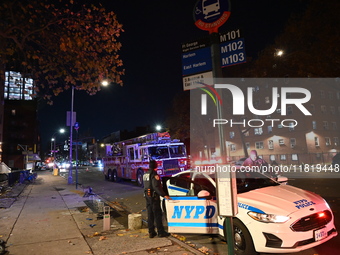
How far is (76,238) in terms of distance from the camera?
20.3ft

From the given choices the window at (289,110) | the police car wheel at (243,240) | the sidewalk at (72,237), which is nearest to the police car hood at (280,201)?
the police car wheel at (243,240)

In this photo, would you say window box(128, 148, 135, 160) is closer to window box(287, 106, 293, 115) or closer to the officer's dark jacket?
the officer's dark jacket

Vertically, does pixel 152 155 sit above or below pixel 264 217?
above

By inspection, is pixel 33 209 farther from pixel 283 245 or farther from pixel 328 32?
pixel 328 32

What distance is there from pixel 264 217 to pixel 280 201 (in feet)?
1.53

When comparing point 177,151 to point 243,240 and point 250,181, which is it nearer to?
point 250,181

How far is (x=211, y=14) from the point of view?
4.15 m

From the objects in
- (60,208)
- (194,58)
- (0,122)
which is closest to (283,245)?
(194,58)

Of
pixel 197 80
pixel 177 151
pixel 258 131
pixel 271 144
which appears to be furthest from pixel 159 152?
pixel 258 131

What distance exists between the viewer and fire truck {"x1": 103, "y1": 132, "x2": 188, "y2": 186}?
15.0 metres

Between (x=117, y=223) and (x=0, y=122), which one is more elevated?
(x=0, y=122)

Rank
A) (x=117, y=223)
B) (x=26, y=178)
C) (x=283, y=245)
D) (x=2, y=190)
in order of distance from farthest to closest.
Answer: (x=26, y=178)
(x=2, y=190)
(x=117, y=223)
(x=283, y=245)

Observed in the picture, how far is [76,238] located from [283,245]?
15.0ft

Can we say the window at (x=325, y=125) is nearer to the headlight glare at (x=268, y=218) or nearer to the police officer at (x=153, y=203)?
the police officer at (x=153, y=203)
